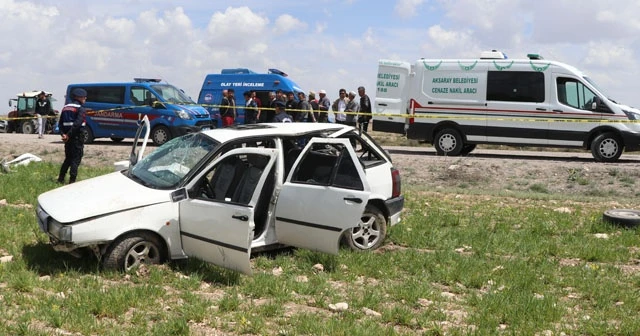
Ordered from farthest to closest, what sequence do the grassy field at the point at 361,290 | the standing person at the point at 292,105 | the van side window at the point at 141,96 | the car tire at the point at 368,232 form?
the van side window at the point at 141,96, the standing person at the point at 292,105, the car tire at the point at 368,232, the grassy field at the point at 361,290

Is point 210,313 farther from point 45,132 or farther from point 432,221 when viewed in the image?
point 45,132

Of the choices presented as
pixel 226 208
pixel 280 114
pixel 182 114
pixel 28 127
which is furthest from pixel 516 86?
pixel 28 127

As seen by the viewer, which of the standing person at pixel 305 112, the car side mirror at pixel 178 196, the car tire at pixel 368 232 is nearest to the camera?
the car side mirror at pixel 178 196

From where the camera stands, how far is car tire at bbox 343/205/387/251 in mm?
7316

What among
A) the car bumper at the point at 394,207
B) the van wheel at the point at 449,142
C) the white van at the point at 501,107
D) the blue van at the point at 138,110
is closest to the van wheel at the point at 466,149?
the white van at the point at 501,107

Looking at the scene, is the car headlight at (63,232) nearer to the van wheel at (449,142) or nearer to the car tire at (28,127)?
the van wheel at (449,142)

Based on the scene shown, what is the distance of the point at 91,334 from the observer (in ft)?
15.2

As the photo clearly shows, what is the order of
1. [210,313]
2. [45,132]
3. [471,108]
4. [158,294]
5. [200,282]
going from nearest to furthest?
1. [210,313]
2. [158,294]
3. [200,282]
4. [471,108]
5. [45,132]

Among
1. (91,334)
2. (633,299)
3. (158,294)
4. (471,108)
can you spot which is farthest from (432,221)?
(471,108)

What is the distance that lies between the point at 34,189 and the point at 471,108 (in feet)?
36.0

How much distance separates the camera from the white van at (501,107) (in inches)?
656

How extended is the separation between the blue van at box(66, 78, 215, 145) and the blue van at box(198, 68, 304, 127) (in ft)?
5.47

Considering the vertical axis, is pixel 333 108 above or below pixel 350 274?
above

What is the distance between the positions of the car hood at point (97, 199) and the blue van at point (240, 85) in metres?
15.5
